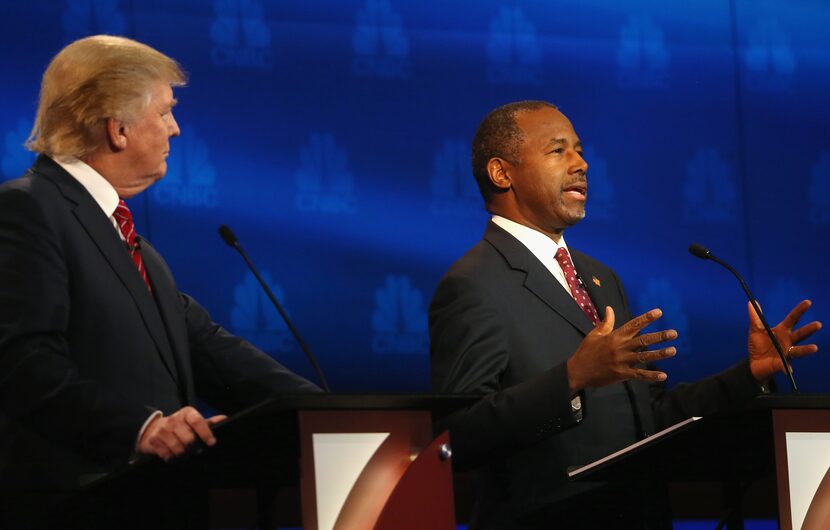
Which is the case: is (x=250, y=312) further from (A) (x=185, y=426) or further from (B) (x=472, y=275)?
(A) (x=185, y=426)

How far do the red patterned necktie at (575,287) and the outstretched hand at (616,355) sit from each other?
1.91 feet

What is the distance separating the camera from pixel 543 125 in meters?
3.34

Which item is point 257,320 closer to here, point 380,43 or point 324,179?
point 324,179

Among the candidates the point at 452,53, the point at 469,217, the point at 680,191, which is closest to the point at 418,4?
the point at 452,53

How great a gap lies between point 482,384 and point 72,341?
3.00ft

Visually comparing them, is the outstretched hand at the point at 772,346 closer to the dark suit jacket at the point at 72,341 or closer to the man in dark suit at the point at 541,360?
the man in dark suit at the point at 541,360

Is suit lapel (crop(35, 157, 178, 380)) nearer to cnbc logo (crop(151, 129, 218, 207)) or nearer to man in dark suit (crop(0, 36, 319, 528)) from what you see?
man in dark suit (crop(0, 36, 319, 528))

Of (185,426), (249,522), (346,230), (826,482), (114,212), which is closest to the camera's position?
(185,426)

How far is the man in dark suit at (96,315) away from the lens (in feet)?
7.38

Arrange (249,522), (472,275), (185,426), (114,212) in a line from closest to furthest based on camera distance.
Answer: (185,426), (114,212), (472,275), (249,522)

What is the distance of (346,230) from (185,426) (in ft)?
7.84

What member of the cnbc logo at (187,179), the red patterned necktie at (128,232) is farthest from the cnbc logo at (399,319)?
the red patterned necktie at (128,232)

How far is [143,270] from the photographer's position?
270 centimetres

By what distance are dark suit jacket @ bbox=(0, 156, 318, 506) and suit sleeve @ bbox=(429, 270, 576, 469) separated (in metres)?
0.59
